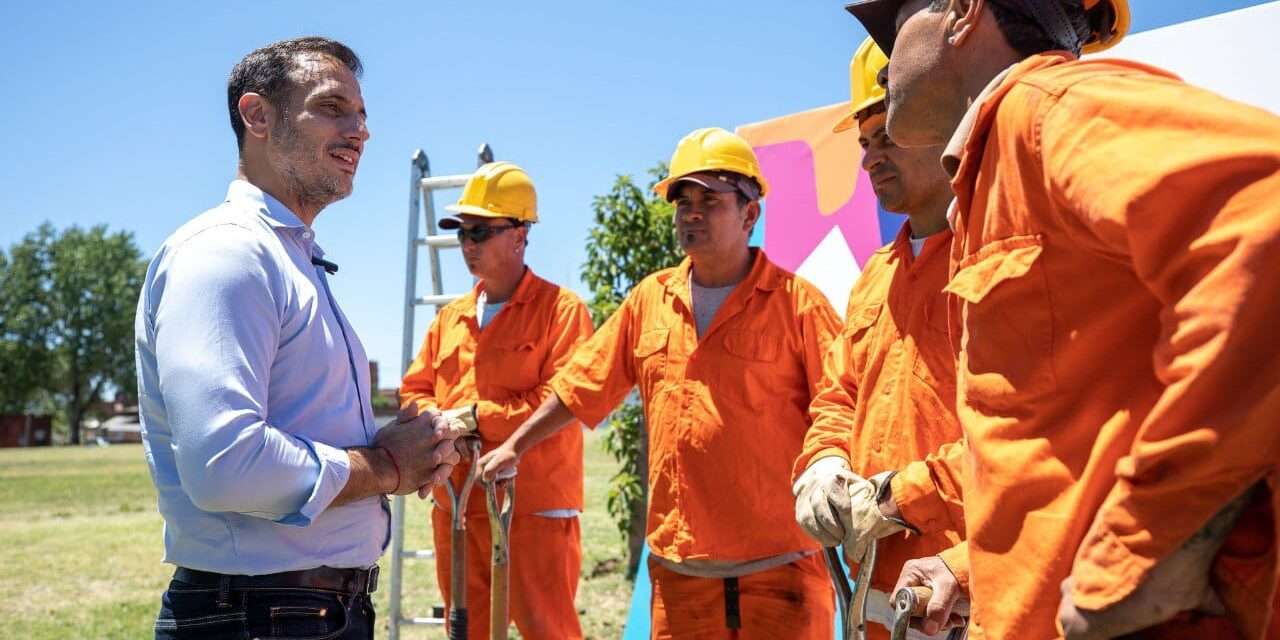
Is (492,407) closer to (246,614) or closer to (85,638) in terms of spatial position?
(246,614)

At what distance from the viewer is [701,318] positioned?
13.6 ft

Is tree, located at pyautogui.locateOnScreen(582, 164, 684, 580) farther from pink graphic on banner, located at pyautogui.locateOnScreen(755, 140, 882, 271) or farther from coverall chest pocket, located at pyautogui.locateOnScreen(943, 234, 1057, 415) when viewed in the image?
coverall chest pocket, located at pyautogui.locateOnScreen(943, 234, 1057, 415)

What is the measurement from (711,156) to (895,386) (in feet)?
5.94

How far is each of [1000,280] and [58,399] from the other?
84542mm

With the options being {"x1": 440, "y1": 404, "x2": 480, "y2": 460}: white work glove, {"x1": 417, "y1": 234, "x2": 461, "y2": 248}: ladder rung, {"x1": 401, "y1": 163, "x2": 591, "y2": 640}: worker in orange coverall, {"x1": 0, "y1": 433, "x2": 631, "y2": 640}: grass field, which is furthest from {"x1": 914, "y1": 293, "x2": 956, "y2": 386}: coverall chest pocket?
{"x1": 0, "y1": 433, "x2": 631, "y2": 640}: grass field

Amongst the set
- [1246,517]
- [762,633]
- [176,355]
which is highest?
[176,355]

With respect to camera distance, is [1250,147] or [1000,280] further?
[1000,280]

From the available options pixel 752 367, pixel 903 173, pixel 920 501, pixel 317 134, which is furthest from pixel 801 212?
pixel 317 134

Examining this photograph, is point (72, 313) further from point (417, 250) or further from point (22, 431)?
point (417, 250)

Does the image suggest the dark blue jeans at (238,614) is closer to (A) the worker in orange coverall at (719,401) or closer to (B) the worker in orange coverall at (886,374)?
(B) the worker in orange coverall at (886,374)

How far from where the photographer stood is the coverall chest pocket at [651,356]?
13.4 feet

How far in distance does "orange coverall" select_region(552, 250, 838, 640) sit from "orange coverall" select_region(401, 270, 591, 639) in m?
0.89

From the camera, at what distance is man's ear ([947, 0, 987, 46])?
169 centimetres

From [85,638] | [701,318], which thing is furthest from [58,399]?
[701,318]
